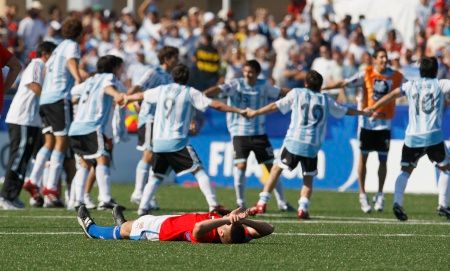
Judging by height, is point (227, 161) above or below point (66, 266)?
below

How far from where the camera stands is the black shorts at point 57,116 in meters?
19.1

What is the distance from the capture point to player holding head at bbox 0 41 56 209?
1891 cm

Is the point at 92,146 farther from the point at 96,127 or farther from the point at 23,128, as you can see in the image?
the point at 23,128

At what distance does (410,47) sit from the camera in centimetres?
3152

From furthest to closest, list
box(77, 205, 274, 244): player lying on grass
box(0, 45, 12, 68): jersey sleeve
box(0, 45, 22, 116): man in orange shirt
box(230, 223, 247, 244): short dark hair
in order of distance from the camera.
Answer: box(0, 45, 12, 68): jersey sleeve → box(0, 45, 22, 116): man in orange shirt → box(230, 223, 247, 244): short dark hair → box(77, 205, 274, 244): player lying on grass

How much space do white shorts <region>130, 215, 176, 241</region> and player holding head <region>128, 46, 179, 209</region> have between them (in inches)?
228

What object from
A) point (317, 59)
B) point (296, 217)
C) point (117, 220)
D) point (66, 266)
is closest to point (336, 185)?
point (317, 59)

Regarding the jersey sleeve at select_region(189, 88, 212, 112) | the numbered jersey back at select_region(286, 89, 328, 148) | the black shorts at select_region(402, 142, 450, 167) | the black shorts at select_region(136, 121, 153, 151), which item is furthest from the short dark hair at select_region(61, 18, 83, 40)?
the black shorts at select_region(402, 142, 450, 167)

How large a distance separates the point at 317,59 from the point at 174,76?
12712mm

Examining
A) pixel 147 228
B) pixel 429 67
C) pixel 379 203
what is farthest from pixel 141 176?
pixel 147 228

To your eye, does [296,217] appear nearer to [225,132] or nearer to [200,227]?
[200,227]

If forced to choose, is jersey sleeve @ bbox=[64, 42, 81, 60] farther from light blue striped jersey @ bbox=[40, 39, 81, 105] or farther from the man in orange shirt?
the man in orange shirt

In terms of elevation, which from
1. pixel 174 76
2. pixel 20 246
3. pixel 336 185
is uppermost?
pixel 174 76

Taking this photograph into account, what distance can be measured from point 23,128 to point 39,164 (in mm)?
648
